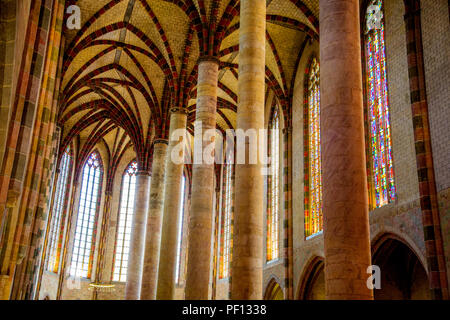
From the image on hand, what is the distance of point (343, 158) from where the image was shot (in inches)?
271

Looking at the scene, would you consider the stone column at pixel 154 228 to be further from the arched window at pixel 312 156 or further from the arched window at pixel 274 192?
the arched window at pixel 312 156

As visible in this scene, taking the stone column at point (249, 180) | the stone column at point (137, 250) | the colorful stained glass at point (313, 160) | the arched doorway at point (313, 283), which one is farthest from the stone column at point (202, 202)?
the stone column at point (137, 250)

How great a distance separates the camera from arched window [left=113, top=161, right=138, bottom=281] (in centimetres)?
3133

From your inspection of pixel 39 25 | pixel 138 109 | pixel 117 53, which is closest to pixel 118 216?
pixel 138 109

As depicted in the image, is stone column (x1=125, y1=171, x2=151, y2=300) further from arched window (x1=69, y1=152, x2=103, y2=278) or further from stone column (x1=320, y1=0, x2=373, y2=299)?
stone column (x1=320, y1=0, x2=373, y2=299)

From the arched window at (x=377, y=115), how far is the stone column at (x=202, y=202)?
4.80 meters

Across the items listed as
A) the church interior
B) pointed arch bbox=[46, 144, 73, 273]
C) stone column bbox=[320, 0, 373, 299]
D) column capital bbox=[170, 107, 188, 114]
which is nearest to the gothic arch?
the church interior

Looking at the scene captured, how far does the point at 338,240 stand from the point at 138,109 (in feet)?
66.3

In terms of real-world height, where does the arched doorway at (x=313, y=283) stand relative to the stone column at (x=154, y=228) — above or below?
below

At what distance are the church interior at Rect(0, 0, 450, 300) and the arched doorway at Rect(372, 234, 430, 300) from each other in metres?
0.05

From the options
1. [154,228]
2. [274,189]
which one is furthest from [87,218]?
[274,189]

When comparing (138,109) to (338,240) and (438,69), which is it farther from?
(338,240)

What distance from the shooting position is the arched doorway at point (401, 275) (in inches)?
572
